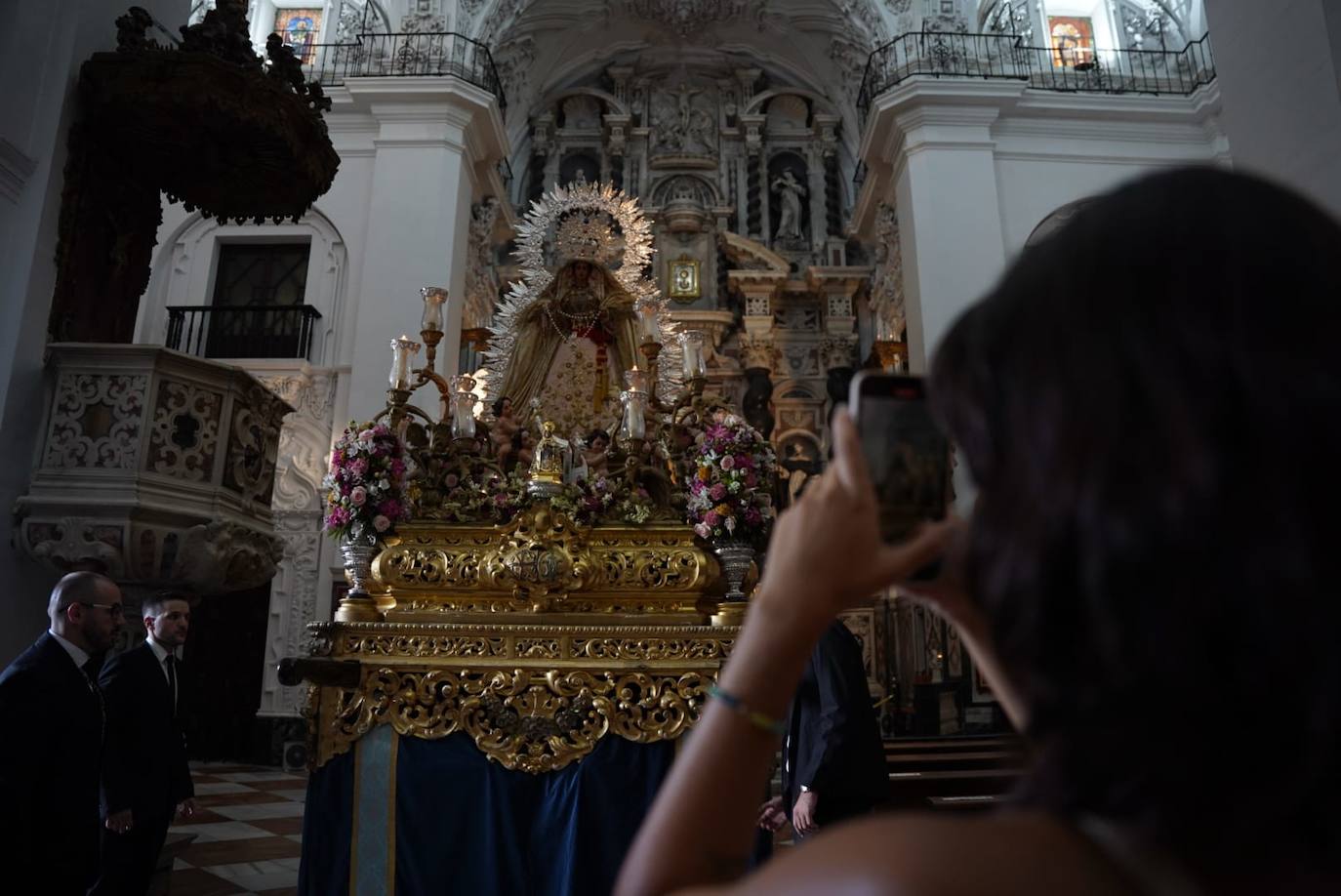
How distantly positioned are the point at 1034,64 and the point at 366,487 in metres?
11.8

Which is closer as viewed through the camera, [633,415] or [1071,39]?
[633,415]

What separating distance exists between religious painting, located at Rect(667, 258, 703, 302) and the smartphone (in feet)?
44.3

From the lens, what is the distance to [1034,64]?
39.9ft

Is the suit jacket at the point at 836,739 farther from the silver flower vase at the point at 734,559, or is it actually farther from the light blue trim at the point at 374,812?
the light blue trim at the point at 374,812

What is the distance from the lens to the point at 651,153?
15.4 m

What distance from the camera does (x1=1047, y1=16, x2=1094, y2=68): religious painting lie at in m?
12.3

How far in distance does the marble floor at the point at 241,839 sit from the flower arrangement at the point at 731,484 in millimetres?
2629

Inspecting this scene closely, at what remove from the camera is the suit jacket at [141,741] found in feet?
11.4

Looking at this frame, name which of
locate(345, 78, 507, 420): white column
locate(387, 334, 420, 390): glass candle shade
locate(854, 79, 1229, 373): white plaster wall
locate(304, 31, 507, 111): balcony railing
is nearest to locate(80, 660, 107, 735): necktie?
locate(387, 334, 420, 390): glass candle shade

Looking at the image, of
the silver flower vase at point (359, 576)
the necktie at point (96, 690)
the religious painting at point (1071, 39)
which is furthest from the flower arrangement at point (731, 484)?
the religious painting at point (1071, 39)

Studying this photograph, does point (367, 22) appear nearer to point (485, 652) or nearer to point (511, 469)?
point (511, 469)

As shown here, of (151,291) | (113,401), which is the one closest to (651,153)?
(151,291)

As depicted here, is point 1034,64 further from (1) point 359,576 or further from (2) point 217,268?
(1) point 359,576

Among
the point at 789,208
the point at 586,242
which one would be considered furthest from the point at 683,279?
the point at 586,242
